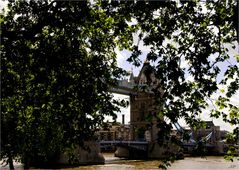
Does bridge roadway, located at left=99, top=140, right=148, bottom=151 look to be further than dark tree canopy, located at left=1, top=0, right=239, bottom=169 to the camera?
Yes

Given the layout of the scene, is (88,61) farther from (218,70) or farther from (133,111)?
(133,111)

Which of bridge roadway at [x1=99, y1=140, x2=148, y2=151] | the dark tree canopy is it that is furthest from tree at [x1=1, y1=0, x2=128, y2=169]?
bridge roadway at [x1=99, y1=140, x2=148, y2=151]

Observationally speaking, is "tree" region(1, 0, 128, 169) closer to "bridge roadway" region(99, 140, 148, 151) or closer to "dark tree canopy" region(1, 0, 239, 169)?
"dark tree canopy" region(1, 0, 239, 169)

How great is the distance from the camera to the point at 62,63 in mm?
6922

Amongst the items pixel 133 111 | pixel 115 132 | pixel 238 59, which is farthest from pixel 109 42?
pixel 115 132

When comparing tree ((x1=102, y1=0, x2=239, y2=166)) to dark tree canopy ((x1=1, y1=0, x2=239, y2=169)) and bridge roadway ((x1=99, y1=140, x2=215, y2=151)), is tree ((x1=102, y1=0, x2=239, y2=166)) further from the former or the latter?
Answer: bridge roadway ((x1=99, y1=140, x2=215, y2=151))

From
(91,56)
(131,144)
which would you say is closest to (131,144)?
(131,144)

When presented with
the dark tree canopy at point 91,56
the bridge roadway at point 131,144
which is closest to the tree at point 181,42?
the dark tree canopy at point 91,56

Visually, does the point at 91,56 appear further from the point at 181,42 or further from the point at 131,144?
the point at 131,144

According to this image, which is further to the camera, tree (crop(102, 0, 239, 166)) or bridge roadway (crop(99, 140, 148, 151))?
bridge roadway (crop(99, 140, 148, 151))

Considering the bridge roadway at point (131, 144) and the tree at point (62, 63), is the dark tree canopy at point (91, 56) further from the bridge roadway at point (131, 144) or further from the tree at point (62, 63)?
the bridge roadway at point (131, 144)

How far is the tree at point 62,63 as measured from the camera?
6.77 meters

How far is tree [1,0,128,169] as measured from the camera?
22.2ft

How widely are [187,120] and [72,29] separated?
8.39 ft
